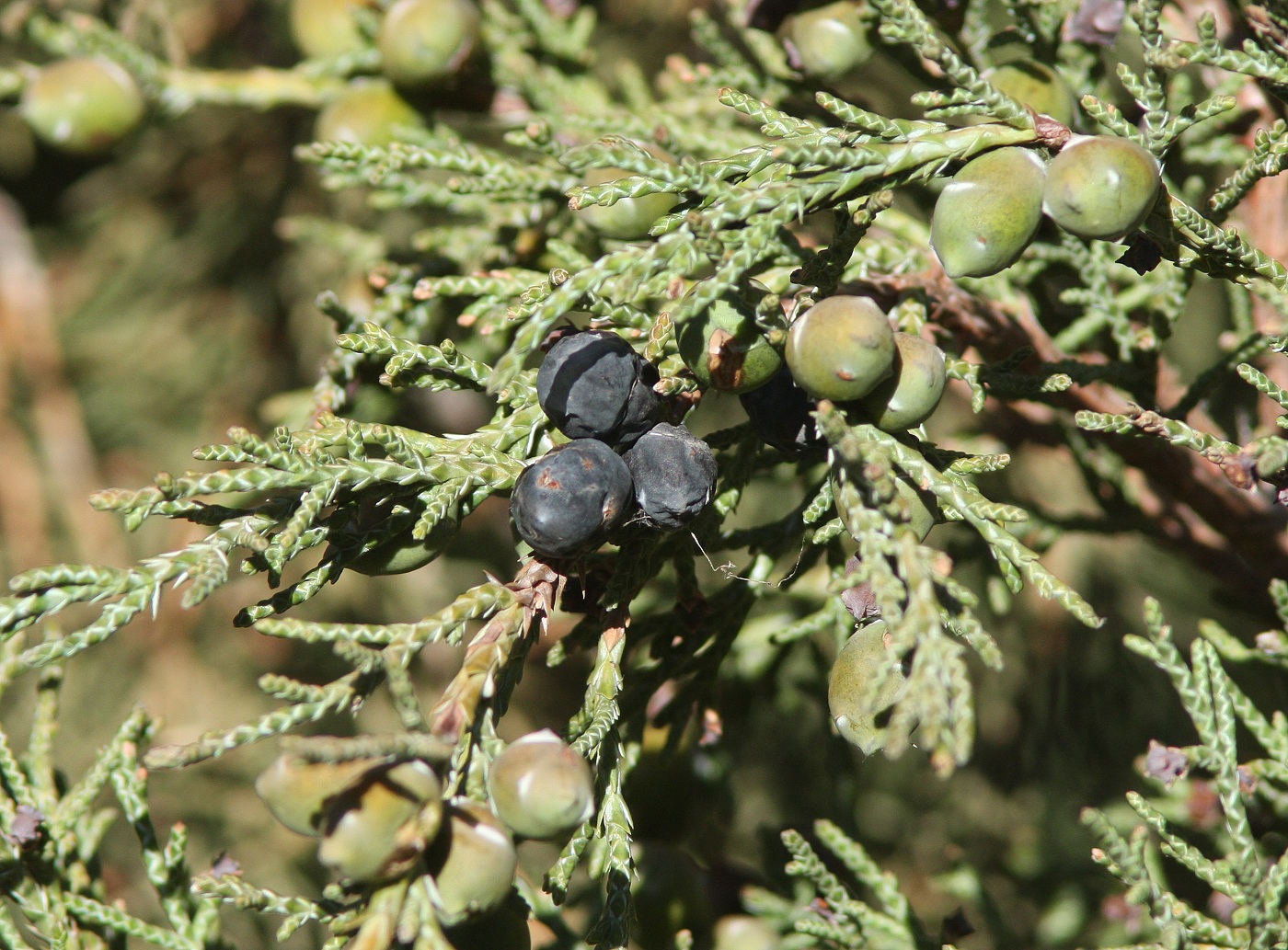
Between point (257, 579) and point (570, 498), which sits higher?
point (570, 498)

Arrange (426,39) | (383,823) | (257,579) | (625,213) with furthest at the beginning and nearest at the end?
(257,579), (426,39), (625,213), (383,823)

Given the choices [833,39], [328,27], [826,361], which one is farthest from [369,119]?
[826,361]

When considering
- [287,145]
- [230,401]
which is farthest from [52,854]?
[287,145]

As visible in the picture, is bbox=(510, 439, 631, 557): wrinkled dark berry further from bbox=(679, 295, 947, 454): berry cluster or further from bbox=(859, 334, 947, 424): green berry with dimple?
bbox=(859, 334, 947, 424): green berry with dimple

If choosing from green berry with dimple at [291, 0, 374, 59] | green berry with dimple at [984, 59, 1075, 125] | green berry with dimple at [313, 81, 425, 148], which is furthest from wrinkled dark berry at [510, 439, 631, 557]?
green berry with dimple at [291, 0, 374, 59]

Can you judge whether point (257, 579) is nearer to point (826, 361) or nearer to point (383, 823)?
point (383, 823)

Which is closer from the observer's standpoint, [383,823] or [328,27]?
[383,823]

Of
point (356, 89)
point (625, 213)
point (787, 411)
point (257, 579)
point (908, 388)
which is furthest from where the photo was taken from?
point (257, 579)

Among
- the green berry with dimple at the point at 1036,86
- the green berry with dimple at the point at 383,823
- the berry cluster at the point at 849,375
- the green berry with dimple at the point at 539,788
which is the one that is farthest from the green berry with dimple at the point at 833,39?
the green berry with dimple at the point at 383,823

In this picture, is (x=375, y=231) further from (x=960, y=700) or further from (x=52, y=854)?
(x=960, y=700)
